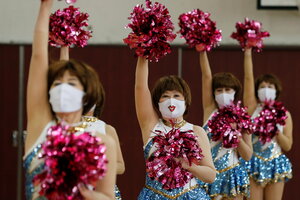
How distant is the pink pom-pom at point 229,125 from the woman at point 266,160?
73 centimetres

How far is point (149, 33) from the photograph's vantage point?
12.1 feet

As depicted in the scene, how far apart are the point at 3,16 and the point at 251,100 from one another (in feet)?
9.48

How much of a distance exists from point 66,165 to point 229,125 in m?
2.37

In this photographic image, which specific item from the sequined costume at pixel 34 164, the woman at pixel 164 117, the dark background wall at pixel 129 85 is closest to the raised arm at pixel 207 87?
the woman at pixel 164 117

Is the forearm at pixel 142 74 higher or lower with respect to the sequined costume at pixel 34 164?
higher

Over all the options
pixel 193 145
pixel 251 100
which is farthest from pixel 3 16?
pixel 193 145

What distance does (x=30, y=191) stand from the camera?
8.25 feet

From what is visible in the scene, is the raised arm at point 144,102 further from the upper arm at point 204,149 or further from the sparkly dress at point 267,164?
the sparkly dress at point 267,164

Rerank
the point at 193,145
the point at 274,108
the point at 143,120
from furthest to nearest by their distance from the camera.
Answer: the point at 274,108
the point at 143,120
the point at 193,145

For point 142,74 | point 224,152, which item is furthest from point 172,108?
point 224,152

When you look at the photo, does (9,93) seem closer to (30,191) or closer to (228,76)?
(228,76)

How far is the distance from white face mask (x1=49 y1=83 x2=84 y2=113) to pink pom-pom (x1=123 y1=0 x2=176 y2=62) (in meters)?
1.26

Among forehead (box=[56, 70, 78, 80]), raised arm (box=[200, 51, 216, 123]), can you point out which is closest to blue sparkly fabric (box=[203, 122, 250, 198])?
raised arm (box=[200, 51, 216, 123])

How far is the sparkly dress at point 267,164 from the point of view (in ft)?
17.8
